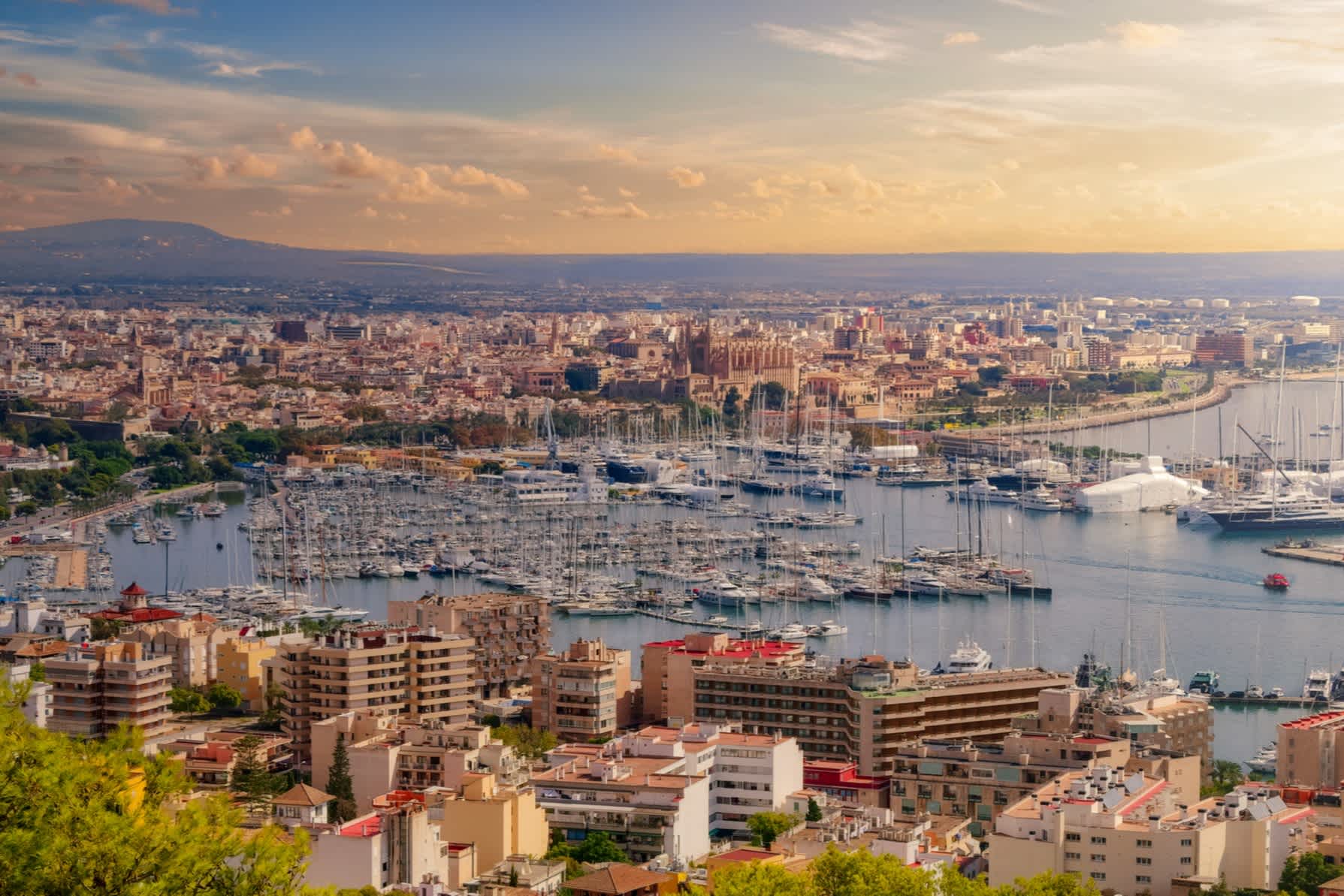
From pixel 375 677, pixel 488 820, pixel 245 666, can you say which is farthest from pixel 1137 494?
pixel 488 820

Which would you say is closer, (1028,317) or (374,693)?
(374,693)

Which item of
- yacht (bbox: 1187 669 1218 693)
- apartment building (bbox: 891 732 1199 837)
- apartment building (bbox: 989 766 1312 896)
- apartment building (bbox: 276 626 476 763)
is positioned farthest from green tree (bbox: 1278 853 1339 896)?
yacht (bbox: 1187 669 1218 693)

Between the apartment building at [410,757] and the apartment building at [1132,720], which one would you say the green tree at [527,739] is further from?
the apartment building at [1132,720]

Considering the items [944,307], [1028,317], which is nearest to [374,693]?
[1028,317]

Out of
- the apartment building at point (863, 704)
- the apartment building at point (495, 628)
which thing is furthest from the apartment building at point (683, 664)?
the apartment building at point (495, 628)

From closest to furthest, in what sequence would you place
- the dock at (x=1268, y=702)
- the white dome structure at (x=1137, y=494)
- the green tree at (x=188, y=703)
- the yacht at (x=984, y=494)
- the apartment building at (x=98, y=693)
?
the apartment building at (x=98, y=693) → the green tree at (x=188, y=703) → the dock at (x=1268, y=702) → the white dome structure at (x=1137, y=494) → the yacht at (x=984, y=494)

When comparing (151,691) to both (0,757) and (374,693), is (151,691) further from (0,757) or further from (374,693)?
(0,757)

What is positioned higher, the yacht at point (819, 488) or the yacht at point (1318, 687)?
the yacht at point (1318, 687)
